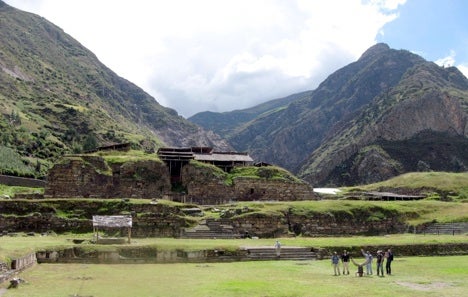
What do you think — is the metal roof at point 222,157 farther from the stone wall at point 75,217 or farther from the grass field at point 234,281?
the grass field at point 234,281

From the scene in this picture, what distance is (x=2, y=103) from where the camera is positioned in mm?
143000

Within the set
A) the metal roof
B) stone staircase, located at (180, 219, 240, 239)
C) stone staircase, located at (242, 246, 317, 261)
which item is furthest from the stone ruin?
stone staircase, located at (242, 246, 317, 261)

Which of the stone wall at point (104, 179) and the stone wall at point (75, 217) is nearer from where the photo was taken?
the stone wall at point (75, 217)

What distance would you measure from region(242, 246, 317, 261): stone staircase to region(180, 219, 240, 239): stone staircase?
7.98m

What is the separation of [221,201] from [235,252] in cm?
2548

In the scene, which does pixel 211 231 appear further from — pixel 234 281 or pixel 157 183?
pixel 234 281

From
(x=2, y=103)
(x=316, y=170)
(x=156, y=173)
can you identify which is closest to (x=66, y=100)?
(x=2, y=103)

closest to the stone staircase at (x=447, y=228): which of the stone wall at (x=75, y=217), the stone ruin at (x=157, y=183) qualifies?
the stone ruin at (x=157, y=183)

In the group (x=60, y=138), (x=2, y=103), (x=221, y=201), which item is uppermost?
(x=2, y=103)

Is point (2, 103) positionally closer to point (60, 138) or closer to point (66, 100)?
point (60, 138)

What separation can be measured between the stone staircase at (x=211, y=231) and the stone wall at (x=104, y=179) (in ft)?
52.6

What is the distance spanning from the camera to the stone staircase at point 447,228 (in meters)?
44.6

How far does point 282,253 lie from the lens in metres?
31.5

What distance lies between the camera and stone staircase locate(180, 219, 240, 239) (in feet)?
128
